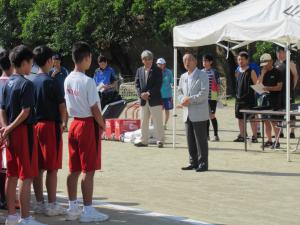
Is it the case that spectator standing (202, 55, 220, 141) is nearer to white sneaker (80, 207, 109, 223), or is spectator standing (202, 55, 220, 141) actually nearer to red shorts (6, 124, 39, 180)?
white sneaker (80, 207, 109, 223)

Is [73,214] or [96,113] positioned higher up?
[96,113]

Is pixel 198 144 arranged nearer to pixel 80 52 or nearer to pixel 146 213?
pixel 146 213

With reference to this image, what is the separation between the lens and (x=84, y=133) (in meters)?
7.59

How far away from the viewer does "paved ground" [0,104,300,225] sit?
25.9 feet

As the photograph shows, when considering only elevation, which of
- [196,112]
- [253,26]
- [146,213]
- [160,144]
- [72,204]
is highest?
[253,26]

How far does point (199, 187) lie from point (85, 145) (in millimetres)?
2636

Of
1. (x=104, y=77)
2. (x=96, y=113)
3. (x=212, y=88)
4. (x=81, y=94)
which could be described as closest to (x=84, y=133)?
(x=96, y=113)

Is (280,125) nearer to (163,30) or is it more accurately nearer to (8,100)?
(8,100)

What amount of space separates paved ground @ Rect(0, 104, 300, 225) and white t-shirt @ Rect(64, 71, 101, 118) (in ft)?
4.09

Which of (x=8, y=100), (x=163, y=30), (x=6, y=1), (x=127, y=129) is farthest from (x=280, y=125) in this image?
(x=6, y=1)

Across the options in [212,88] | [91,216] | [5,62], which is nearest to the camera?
[91,216]

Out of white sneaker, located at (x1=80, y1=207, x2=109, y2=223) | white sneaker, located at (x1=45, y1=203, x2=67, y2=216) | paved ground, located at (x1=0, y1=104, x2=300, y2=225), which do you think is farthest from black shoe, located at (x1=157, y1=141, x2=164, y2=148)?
white sneaker, located at (x1=80, y1=207, x2=109, y2=223)

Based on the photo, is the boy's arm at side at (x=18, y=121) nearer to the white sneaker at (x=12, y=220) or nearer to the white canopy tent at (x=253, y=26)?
the white sneaker at (x=12, y=220)

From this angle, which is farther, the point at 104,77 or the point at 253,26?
the point at 104,77
